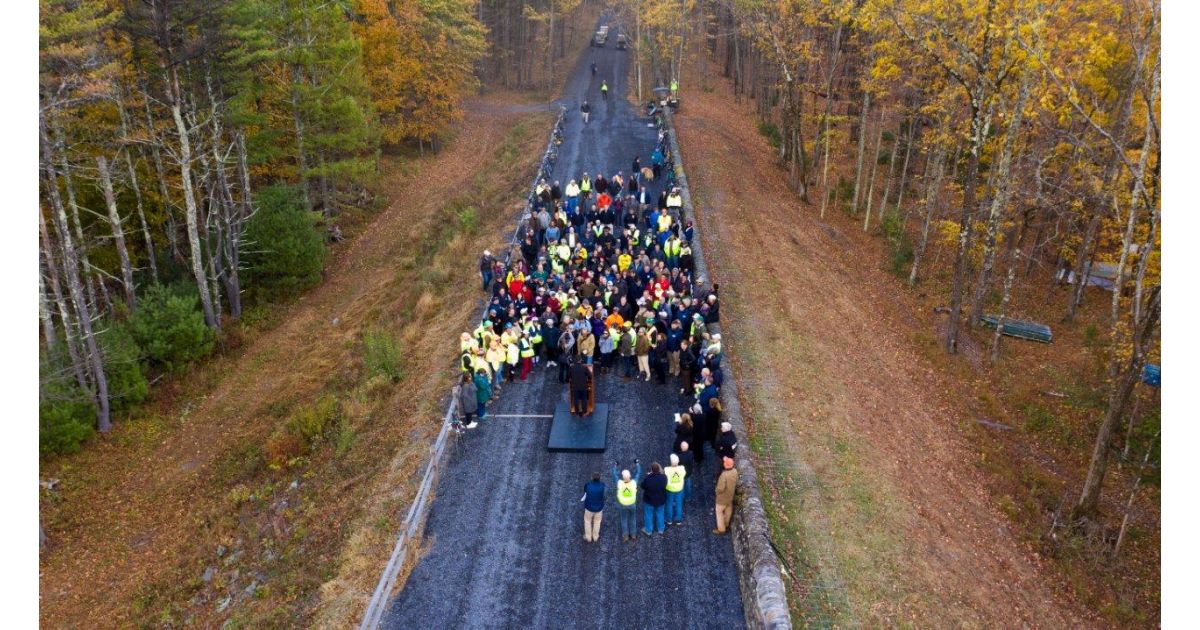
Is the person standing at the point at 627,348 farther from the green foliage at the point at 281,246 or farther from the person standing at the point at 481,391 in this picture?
the green foliage at the point at 281,246

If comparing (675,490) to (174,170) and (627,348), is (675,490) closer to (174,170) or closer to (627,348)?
(627,348)

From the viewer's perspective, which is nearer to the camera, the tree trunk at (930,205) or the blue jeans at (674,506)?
the blue jeans at (674,506)

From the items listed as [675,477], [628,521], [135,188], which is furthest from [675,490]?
[135,188]

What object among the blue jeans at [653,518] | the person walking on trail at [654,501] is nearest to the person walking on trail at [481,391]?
the person walking on trail at [654,501]

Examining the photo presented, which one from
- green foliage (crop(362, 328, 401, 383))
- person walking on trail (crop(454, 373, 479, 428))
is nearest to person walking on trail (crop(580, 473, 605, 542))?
person walking on trail (crop(454, 373, 479, 428))

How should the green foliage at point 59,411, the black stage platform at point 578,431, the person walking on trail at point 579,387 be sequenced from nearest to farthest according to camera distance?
the black stage platform at point 578,431, the person walking on trail at point 579,387, the green foliage at point 59,411

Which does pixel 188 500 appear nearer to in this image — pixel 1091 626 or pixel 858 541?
pixel 858 541
